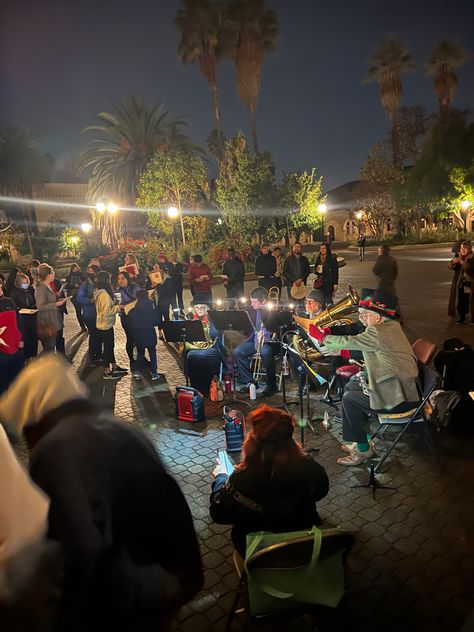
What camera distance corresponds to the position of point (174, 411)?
271 inches

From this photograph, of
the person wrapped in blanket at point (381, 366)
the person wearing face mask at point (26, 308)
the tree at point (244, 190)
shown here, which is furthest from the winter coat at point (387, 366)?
the tree at point (244, 190)

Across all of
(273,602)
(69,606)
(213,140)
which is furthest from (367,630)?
(213,140)

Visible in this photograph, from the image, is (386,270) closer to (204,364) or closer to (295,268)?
(295,268)

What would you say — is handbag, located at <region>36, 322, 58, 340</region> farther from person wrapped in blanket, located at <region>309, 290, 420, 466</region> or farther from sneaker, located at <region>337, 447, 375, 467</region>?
sneaker, located at <region>337, 447, 375, 467</region>

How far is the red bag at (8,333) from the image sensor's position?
6.42m

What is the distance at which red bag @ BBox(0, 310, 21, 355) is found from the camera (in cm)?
642

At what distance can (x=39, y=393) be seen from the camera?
2.53 meters

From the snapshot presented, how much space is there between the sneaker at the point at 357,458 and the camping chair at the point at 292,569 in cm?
268

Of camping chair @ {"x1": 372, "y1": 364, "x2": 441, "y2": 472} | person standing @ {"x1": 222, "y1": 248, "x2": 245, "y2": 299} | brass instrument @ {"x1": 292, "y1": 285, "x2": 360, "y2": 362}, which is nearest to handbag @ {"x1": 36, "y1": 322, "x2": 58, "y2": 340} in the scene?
brass instrument @ {"x1": 292, "y1": 285, "x2": 360, "y2": 362}

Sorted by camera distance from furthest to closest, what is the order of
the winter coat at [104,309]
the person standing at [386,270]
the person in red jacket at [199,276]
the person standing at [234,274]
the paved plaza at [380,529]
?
1. the person standing at [234,274]
2. the person in red jacket at [199,276]
3. the person standing at [386,270]
4. the winter coat at [104,309]
5. the paved plaza at [380,529]

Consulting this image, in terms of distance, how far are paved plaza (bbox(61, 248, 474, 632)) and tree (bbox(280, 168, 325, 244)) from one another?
22584 mm

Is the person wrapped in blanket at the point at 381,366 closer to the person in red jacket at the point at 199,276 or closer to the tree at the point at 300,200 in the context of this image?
the person in red jacket at the point at 199,276

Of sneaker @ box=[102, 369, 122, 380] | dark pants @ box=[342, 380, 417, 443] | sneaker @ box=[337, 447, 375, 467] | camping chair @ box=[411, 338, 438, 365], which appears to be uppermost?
camping chair @ box=[411, 338, 438, 365]

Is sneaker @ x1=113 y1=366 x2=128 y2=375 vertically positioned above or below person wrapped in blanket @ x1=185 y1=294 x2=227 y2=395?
below
